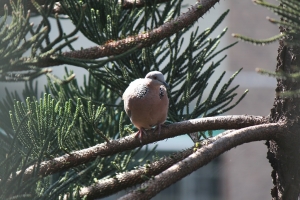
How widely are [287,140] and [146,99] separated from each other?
896 mm

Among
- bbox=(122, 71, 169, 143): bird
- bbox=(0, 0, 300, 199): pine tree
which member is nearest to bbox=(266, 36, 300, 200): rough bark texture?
bbox=(0, 0, 300, 199): pine tree

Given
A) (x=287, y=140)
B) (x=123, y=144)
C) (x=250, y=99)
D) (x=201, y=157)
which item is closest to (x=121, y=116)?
(x=123, y=144)

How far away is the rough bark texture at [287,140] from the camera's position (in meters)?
2.59

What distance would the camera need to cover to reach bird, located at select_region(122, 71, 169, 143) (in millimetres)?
3098

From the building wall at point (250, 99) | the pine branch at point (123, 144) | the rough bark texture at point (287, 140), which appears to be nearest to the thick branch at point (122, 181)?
the pine branch at point (123, 144)

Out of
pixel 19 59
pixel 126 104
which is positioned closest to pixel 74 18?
pixel 126 104

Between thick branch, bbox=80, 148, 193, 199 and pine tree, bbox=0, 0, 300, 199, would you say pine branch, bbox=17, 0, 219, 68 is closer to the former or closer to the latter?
pine tree, bbox=0, 0, 300, 199

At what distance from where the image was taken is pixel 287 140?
2584 mm

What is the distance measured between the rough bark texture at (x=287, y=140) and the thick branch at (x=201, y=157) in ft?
0.21

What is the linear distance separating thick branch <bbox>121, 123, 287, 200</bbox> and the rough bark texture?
0.07 metres

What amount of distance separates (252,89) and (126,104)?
1205cm

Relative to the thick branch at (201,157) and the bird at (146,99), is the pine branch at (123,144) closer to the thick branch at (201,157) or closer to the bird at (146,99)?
the thick branch at (201,157)

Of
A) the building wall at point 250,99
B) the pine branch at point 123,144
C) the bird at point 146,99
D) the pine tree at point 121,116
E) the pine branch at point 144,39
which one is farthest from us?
the building wall at point 250,99

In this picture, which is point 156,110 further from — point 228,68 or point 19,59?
point 228,68
